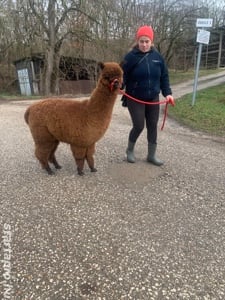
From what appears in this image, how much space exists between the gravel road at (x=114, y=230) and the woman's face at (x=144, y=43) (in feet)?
5.68

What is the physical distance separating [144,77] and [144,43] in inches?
17.6

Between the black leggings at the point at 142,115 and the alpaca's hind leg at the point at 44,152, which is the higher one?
the black leggings at the point at 142,115

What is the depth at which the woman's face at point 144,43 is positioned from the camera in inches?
155

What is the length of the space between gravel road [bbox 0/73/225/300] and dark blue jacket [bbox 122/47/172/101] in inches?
45.4

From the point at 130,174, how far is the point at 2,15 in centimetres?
1883

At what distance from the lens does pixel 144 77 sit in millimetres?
4141

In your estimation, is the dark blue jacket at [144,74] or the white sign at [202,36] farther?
the white sign at [202,36]

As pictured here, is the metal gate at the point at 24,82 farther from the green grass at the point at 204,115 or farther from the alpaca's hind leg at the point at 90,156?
the alpaca's hind leg at the point at 90,156

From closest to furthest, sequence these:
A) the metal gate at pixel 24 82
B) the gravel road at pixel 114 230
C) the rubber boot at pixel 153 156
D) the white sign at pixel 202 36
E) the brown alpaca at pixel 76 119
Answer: the gravel road at pixel 114 230, the brown alpaca at pixel 76 119, the rubber boot at pixel 153 156, the white sign at pixel 202 36, the metal gate at pixel 24 82

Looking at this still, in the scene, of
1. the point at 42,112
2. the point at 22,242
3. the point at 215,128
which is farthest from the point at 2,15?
the point at 22,242

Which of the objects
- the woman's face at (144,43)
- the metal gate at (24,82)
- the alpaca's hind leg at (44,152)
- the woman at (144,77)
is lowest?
the metal gate at (24,82)

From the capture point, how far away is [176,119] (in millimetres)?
9016

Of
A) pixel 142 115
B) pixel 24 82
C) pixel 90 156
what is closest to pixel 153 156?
pixel 142 115

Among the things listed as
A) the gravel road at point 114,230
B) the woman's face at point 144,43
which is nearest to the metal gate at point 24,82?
the gravel road at point 114,230
